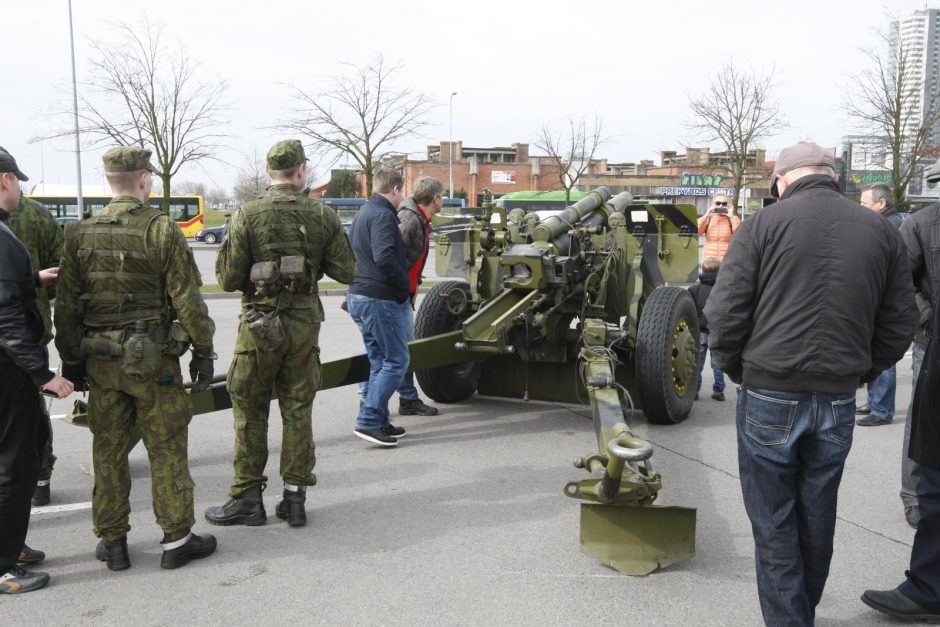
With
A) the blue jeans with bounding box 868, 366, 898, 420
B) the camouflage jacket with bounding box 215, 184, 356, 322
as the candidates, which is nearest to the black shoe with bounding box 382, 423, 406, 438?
the camouflage jacket with bounding box 215, 184, 356, 322

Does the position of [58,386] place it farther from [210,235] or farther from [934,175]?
[210,235]

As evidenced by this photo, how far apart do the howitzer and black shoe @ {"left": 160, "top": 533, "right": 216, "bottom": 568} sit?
1.06 meters

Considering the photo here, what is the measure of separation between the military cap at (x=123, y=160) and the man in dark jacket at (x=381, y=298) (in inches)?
75.6

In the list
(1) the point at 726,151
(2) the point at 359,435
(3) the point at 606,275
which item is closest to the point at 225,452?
(2) the point at 359,435

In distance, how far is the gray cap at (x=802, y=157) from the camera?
10.1ft

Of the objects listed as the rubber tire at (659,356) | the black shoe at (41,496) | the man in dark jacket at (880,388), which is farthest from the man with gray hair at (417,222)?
the man in dark jacket at (880,388)

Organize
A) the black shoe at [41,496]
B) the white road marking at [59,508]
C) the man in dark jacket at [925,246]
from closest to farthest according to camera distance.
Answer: the man in dark jacket at [925,246] < the white road marking at [59,508] < the black shoe at [41,496]

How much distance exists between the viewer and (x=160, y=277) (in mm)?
3789

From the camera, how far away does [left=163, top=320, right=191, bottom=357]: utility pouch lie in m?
3.78

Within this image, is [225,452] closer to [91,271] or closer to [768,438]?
[91,271]

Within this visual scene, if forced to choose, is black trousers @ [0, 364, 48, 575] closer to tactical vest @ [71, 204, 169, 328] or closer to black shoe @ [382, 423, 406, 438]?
tactical vest @ [71, 204, 169, 328]

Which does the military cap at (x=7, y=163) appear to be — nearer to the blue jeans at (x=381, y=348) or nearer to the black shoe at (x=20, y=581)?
the black shoe at (x=20, y=581)

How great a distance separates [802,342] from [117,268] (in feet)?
9.13

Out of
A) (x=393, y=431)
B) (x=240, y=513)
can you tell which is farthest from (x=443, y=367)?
(x=240, y=513)
